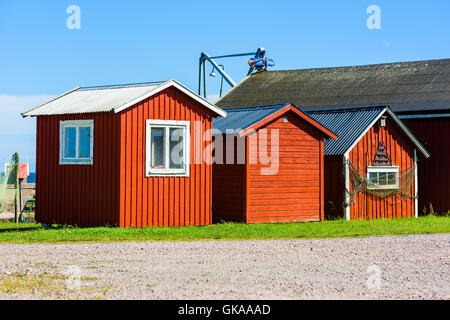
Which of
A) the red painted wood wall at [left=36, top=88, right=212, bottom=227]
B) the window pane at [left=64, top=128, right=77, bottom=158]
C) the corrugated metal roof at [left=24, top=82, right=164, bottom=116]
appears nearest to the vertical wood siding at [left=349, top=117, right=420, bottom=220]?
the red painted wood wall at [left=36, top=88, right=212, bottom=227]

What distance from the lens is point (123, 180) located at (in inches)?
724

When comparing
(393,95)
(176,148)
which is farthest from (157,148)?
(393,95)

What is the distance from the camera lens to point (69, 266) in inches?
451

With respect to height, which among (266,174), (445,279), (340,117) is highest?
(340,117)

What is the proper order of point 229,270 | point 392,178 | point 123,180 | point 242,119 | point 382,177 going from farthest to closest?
point 392,178 → point 382,177 → point 242,119 → point 123,180 → point 229,270

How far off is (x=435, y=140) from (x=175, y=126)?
37.5 feet

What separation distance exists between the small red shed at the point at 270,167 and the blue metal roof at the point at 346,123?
1.16 metres

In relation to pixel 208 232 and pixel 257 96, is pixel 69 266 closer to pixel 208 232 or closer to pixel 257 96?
pixel 208 232

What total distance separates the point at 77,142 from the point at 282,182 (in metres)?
5.94

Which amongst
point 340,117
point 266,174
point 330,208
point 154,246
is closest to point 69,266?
point 154,246

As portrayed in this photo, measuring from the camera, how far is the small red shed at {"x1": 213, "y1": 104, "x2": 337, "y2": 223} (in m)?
20.7

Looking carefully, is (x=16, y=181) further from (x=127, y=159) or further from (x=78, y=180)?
(x=127, y=159)

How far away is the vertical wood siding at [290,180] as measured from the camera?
2080 centimetres

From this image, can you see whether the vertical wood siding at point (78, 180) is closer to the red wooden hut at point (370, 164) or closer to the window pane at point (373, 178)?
the red wooden hut at point (370, 164)
